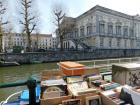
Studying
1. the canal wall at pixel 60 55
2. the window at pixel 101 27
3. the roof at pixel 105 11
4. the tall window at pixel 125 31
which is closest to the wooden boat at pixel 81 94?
the canal wall at pixel 60 55

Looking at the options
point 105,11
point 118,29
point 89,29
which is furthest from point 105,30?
point 118,29

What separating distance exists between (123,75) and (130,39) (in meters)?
47.5

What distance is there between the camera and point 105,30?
42969 mm

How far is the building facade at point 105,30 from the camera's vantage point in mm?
41625

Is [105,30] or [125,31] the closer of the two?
[105,30]

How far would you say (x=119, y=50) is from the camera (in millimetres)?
41281

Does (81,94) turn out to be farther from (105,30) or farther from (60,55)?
(105,30)

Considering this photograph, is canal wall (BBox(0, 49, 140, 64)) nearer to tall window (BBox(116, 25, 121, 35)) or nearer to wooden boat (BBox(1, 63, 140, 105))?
tall window (BBox(116, 25, 121, 35))

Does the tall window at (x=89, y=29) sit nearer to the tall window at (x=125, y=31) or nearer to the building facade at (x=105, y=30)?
the building facade at (x=105, y=30)

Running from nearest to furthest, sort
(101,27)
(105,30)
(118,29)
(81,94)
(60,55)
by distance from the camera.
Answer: (81,94)
(60,55)
(101,27)
(105,30)
(118,29)

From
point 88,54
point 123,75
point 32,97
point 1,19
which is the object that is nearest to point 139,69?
point 123,75

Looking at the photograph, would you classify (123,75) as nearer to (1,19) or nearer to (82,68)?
(82,68)

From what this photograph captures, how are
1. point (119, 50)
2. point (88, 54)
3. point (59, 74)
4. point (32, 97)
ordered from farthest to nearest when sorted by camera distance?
point (119, 50) → point (88, 54) → point (59, 74) → point (32, 97)

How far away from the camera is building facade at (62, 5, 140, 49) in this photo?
41625 millimetres
